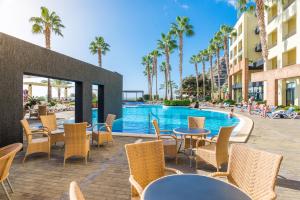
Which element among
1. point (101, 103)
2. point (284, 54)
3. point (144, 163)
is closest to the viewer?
point (144, 163)

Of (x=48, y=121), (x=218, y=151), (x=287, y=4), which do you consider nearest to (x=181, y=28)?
(x=287, y=4)

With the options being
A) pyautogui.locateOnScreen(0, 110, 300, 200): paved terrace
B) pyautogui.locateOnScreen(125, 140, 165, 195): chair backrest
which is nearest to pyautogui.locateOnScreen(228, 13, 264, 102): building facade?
pyautogui.locateOnScreen(0, 110, 300, 200): paved terrace

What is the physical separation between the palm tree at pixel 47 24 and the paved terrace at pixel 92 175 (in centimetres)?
1935

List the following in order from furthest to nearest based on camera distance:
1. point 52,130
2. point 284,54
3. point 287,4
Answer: point 284,54, point 287,4, point 52,130

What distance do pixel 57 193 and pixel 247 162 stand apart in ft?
10.2

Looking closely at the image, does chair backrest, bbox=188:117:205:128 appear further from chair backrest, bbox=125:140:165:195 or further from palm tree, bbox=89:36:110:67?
palm tree, bbox=89:36:110:67

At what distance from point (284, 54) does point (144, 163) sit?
24.3 m

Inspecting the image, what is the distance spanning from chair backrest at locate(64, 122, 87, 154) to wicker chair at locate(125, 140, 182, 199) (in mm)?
2741

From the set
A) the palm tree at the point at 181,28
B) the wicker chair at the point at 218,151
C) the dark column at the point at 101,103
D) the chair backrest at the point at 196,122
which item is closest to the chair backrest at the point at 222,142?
the wicker chair at the point at 218,151

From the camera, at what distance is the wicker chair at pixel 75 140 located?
5.14 metres

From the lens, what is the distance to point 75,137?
5.22m

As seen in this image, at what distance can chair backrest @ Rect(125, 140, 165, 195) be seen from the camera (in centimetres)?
283

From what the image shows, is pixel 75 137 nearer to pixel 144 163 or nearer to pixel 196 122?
pixel 144 163

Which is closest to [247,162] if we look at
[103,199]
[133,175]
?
[133,175]
